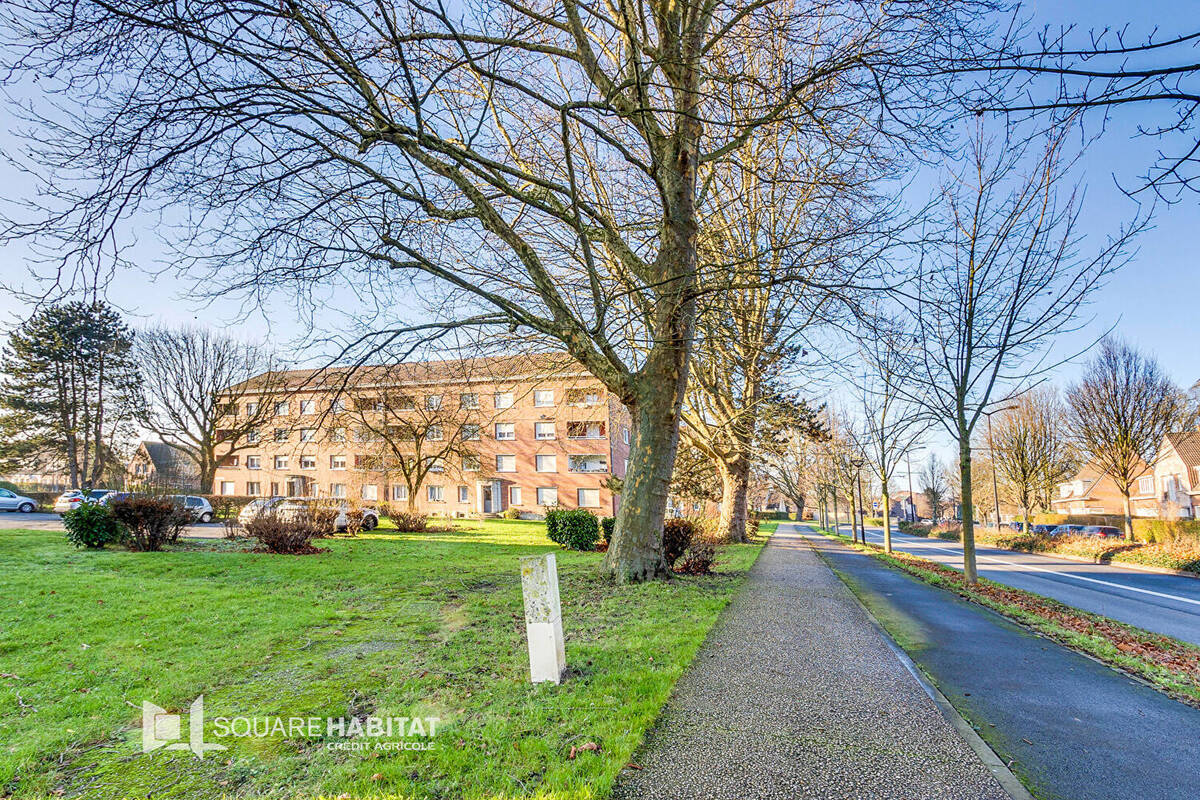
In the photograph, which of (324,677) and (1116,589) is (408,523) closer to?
(324,677)

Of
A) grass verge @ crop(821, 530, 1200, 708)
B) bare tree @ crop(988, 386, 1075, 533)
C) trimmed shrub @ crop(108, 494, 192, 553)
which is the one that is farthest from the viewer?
bare tree @ crop(988, 386, 1075, 533)

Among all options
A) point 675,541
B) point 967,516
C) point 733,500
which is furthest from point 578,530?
point 967,516

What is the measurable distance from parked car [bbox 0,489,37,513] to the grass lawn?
2850 cm

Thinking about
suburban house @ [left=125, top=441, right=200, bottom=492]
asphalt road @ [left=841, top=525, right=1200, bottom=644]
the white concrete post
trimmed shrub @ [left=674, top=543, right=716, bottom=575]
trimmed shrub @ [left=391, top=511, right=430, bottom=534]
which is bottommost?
asphalt road @ [left=841, top=525, right=1200, bottom=644]

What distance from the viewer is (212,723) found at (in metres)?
3.86

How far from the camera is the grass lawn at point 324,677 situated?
3.15 meters

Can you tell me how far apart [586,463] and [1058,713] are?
4098 cm

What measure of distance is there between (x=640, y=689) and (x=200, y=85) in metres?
6.71

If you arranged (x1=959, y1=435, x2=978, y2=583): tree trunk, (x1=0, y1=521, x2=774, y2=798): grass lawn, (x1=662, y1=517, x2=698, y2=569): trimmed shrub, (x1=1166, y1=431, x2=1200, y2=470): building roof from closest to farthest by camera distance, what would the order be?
(x1=0, y1=521, x2=774, y2=798): grass lawn < (x1=662, y1=517, x2=698, y2=569): trimmed shrub < (x1=959, y1=435, x2=978, y2=583): tree trunk < (x1=1166, y1=431, x2=1200, y2=470): building roof

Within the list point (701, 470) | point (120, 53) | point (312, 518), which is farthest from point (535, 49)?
point (701, 470)

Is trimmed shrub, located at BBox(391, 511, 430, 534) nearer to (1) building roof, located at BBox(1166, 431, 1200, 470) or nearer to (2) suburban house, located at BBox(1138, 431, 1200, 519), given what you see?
(2) suburban house, located at BBox(1138, 431, 1200, 519)

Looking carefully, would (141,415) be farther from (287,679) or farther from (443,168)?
(287,679)

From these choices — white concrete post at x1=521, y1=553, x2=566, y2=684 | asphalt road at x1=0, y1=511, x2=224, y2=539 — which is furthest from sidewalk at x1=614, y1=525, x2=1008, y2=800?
asphalt road at x1=0, y1=511, x2=224, y2=539

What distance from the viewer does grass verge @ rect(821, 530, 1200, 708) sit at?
19.2ft
